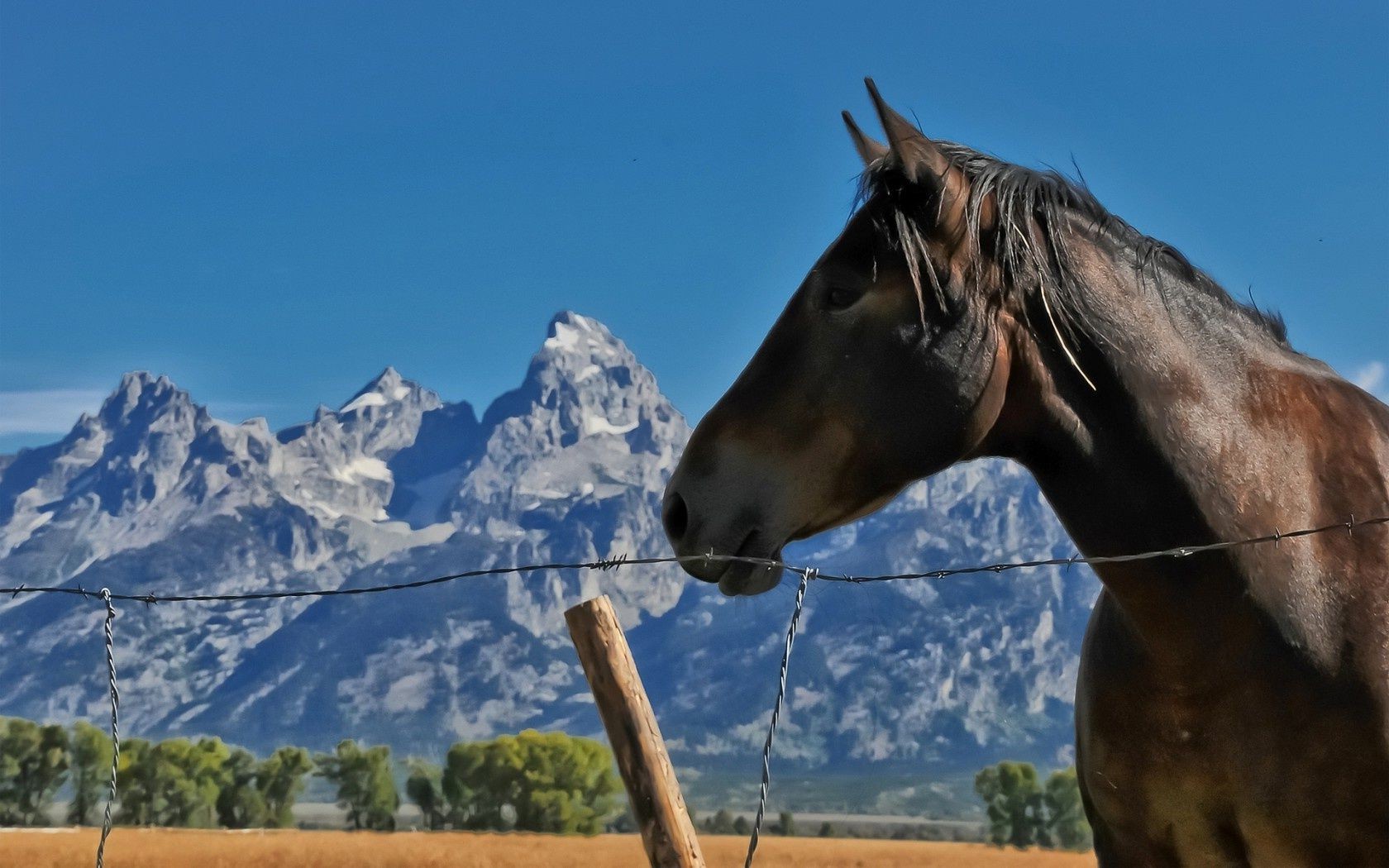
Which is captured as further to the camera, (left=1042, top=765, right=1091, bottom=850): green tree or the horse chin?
(left=1042, top=765, right=1091, bottom=850): green tree

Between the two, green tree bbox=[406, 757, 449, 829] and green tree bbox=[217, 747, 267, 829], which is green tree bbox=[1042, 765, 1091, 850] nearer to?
green tree bbox=[406, 757, 449, 829]

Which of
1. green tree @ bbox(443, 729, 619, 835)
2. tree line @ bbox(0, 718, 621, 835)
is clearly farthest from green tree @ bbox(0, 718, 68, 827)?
green tree @ bbox(443, 729, 619, 835)

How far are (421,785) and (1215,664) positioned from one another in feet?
334

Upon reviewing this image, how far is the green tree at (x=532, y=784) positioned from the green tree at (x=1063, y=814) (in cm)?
3315

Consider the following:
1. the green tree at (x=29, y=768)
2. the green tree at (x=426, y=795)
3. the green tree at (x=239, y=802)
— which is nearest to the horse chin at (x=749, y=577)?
the green tree at (x=426, y=795)

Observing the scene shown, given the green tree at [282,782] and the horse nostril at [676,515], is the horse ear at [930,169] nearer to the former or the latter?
the horse nostril at [676,515]

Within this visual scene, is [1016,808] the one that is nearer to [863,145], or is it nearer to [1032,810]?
[1032,810]

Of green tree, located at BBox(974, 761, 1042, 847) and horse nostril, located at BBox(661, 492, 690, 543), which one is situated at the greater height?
horse nostril, located at BBox(661, 492, 690, 543)

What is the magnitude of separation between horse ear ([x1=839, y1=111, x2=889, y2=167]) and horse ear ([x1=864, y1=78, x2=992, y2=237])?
14.1 inches

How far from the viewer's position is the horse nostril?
3.44 meters

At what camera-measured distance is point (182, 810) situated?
9994 cm

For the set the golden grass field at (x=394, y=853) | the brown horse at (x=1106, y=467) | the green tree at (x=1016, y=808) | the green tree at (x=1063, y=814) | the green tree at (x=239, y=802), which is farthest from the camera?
the green tree at (x=1016, y=808)

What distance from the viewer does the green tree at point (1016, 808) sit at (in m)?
103

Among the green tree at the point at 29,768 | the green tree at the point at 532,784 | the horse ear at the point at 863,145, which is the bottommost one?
the horse ear at the point at 863,145
